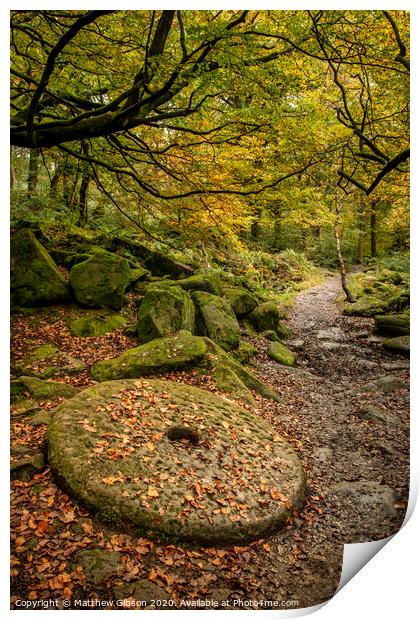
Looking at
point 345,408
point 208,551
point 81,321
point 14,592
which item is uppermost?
point 81,321

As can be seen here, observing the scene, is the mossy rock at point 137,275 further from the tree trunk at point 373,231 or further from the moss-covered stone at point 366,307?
the tree trunk at point 373,231

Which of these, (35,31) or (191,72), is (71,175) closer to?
(35,31)

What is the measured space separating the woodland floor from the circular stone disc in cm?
13

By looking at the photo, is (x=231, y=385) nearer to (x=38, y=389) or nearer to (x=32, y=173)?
(x=38, y=389)

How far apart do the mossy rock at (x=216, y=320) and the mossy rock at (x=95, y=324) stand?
1.28 m

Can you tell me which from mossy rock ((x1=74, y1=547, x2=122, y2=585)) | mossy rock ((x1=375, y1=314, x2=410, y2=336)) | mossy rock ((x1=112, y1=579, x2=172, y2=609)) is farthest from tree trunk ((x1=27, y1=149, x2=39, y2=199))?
mossy rock ((x1=375, y1=314, x2=410, y2=336))

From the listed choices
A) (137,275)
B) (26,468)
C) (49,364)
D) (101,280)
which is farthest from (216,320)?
(26,468)

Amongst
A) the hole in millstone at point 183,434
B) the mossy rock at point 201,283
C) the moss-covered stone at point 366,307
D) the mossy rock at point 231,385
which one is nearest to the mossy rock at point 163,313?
the mossy rock at point 201,283

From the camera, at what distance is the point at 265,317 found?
20.0ft

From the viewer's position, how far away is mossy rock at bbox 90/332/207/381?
4.14 meters

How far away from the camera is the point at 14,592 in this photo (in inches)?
102

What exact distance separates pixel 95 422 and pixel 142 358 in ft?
3.90

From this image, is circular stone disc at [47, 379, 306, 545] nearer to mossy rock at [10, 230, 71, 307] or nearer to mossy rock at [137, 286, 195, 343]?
mossy rock at [137, 286, 195, 343]

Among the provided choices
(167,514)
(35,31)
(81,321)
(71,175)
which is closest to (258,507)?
(167,514)
